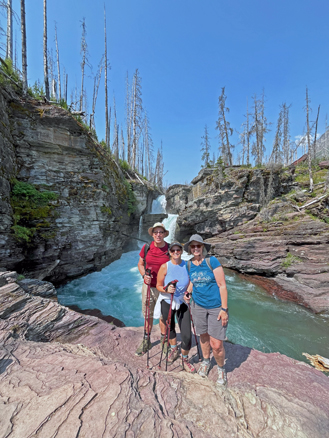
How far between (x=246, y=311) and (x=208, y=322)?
23.6 ft

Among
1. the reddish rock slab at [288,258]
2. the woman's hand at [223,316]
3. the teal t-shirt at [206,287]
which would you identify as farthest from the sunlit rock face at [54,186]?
the reddish rock slab at [288,258]

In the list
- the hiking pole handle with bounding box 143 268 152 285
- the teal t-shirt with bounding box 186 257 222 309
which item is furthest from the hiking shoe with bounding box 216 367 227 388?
the hiking pole handle with bounding box 143 268 152 285

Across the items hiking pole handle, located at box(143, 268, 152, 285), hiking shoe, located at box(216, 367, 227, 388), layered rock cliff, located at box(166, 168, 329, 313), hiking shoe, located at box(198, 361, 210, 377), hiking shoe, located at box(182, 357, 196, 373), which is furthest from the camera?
layered rock cliff, located at box(166, 168, 329, 313)

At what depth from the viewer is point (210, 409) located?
7.39 ft

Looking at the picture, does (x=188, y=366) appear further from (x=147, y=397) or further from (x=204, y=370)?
(x=147, y=397)

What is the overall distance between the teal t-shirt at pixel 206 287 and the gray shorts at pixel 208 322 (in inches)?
4.0

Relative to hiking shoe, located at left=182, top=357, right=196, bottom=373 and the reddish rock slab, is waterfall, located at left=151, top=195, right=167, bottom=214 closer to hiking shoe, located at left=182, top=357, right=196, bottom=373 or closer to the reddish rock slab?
the reddish rock slab

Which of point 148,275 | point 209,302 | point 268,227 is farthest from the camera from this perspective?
point 268,227

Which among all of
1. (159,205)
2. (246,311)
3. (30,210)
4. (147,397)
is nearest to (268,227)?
(246,311)

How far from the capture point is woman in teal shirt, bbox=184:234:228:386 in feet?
9.71

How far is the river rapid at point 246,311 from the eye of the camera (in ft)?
21.4

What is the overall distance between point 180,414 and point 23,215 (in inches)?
403

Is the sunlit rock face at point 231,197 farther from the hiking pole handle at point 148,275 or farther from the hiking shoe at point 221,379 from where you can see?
the hiking shoe at point 221,379

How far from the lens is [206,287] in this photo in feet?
9.95
